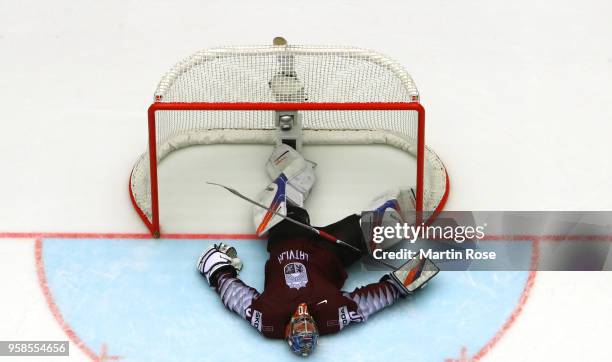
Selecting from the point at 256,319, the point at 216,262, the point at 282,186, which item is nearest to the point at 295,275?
the point at 256,319

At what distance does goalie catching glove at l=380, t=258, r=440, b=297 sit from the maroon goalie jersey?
0.04 m

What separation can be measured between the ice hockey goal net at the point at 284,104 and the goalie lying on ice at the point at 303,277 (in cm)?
42

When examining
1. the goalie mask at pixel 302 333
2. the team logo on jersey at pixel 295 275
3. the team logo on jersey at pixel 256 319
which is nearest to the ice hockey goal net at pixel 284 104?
the team logo on jersey at pixel 295 275

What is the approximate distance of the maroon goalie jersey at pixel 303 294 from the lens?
5.88 m

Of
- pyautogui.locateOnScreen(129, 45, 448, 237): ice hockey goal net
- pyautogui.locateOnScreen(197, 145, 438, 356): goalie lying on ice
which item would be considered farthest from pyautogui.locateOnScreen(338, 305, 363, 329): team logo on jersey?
pyautogui.locateOnScreen(129, 45, 448, 237): ice hockey goal net

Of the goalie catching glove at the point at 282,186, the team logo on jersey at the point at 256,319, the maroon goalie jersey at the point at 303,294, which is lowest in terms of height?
the team logo on jersey at the point at 256,319

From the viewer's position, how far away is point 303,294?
5.91 meters

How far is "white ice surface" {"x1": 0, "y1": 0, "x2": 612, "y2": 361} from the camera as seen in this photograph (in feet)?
20.4

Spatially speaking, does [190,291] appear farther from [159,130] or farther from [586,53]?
[586,53]

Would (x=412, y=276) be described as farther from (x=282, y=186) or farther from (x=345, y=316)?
(x=282, y=186)

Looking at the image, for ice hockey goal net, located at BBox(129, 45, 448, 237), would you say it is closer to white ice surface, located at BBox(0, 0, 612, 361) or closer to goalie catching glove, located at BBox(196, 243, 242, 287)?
white ice surface, located at BBox(0, 0, 612, 361)

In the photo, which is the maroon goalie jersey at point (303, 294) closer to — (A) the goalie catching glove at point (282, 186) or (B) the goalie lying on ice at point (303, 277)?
(B) the goalie lying on ice at point (303, 277)

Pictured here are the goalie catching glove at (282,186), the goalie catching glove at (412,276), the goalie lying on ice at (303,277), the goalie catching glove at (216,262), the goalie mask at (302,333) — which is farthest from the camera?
the goalie catching glove at (282,186)

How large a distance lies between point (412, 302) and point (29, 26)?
124 inches
